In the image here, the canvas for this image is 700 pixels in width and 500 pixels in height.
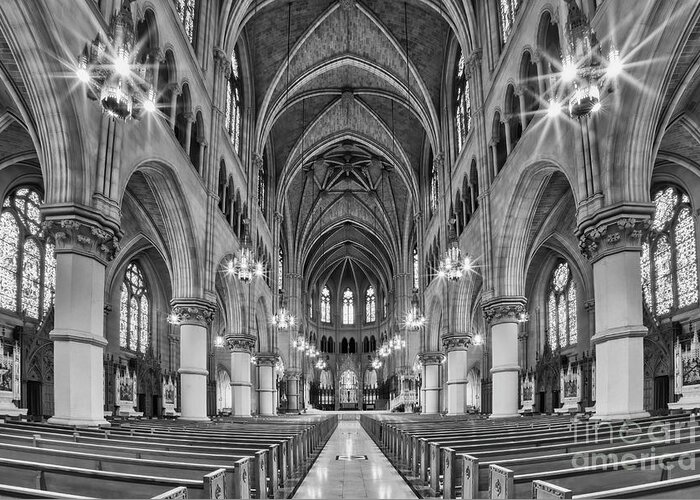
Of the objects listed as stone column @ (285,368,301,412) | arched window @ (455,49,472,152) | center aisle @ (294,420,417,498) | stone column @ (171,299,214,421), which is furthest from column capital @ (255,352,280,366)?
center aisle @ (294,420,417,498)

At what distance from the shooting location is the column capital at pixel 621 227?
37.9 ft

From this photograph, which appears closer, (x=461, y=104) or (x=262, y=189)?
(x=461, y=104)

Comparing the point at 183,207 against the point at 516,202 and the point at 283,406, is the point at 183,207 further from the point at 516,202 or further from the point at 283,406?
the point at 283,406

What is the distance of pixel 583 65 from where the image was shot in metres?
8.43

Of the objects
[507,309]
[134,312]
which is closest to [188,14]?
[507,309]

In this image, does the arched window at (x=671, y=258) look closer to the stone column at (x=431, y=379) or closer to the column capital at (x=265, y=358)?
the stone column at (x=431, y=379)

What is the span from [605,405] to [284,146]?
32.1 m

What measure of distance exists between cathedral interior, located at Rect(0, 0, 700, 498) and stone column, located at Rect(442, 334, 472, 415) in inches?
5.3

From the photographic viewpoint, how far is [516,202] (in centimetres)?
1891

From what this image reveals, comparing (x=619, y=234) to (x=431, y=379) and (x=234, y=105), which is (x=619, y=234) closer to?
(x=234, y=105)

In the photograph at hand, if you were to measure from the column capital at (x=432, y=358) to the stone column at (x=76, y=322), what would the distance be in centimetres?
2763

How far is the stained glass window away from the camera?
2736 centimetres

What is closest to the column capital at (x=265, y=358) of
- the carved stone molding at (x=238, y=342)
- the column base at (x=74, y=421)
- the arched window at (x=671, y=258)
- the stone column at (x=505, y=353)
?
the carved stone molding at (x=238, y=342)

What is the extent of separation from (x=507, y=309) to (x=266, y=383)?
21.4 metres
